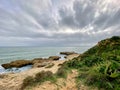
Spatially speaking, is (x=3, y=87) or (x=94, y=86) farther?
(x=3, y=87)

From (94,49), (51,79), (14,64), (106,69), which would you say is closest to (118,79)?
(106,69)

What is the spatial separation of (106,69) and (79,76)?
1.84 meters

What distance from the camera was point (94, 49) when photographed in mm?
21281

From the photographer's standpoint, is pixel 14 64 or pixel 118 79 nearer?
pixel 118 79

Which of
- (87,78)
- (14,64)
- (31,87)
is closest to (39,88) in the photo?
(31,87)

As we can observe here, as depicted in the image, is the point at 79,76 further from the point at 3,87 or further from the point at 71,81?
the point at 3,87

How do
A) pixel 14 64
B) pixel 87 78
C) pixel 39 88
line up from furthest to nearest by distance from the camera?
pixel 14 64
pixel 87 78
pixel 39 88

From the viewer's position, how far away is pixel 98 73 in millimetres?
9367

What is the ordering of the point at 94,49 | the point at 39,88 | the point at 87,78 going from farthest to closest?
the point at 94,49, the point at 87,78, the point at 39,88

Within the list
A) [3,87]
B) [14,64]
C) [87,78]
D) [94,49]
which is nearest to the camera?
[87,78]

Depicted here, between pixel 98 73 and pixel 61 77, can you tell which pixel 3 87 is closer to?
pixel 61 77

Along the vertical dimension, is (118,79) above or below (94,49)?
below

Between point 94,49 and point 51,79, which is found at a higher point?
point 94,49

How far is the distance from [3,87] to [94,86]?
5.84 meters
